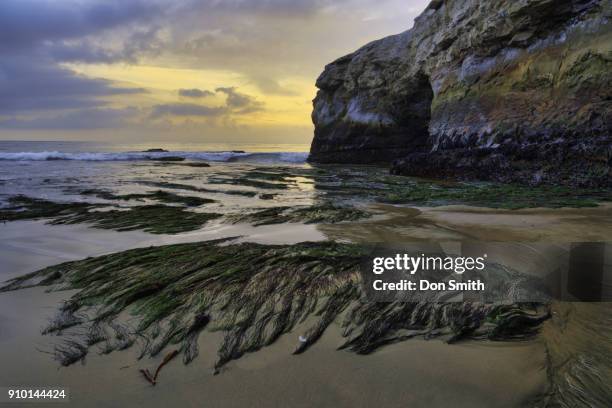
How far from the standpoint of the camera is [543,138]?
9.45 m

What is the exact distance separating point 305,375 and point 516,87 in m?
11.6

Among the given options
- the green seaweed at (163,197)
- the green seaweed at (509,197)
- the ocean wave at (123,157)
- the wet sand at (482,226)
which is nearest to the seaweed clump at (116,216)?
the green seaweed at (163,197)

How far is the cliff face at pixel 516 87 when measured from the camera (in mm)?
8562

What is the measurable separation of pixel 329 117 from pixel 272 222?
19.8 m

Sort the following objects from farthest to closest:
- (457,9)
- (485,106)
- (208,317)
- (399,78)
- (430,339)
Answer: (399,78) → (457,9) → (485,106) → (208,317) → (430,339)

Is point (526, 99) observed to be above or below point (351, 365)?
above

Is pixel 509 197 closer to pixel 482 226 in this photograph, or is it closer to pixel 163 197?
pixel 482 226

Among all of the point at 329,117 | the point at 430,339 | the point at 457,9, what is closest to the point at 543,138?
the point at 457,9

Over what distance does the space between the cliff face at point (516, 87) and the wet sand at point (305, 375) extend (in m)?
7.79

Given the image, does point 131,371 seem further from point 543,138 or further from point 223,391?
point 543,138

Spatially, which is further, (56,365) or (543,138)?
(543,138)

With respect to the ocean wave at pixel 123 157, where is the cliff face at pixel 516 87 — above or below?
above

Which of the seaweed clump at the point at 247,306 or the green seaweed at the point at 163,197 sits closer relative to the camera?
the seaweed clump at the point at 247,306

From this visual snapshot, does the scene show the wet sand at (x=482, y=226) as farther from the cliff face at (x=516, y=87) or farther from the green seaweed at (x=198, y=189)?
the cliff face at (x=516, y=87)
